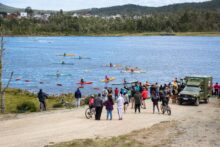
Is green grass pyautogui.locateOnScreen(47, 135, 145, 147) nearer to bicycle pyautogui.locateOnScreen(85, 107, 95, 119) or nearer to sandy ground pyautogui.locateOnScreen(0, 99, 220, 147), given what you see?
sandy ground pyautogui.locateOnScreen(0, 99, 220, 147)

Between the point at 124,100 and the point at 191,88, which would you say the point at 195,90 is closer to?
the point at 191,88

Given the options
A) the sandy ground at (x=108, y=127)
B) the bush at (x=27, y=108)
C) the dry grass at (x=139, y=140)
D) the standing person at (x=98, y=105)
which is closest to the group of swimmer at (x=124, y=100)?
the standing person at (x=98, y=105)

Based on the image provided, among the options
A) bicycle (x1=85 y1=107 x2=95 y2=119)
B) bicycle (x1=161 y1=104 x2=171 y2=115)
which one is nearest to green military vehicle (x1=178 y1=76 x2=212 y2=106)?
bicycle (x1=161 y1=104 x2=171 y2=115)

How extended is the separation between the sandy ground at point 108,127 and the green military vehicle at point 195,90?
4.16m

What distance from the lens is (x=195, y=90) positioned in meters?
41.2

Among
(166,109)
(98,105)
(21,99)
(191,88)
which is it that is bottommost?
(21,99)

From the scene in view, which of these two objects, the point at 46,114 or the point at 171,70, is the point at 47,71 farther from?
the point at 46,114

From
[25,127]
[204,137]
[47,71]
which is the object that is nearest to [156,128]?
[204,137]

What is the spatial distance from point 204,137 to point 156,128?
341cm

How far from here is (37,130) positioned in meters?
28.0

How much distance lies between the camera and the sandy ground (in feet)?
83.5

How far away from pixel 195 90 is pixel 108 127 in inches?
581

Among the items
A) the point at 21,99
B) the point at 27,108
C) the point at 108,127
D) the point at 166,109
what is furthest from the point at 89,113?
the point at 21,99

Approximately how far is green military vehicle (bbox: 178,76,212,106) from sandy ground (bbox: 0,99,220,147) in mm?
4159
